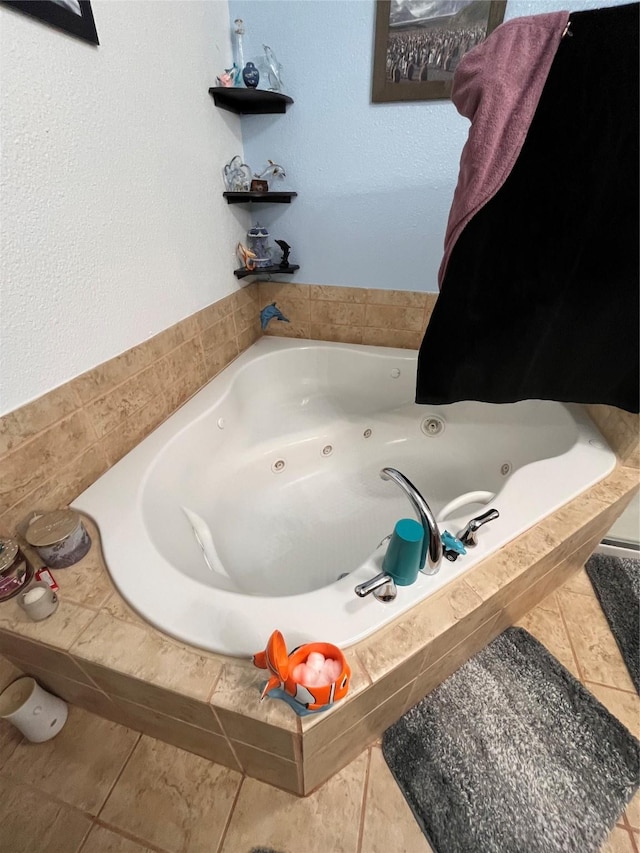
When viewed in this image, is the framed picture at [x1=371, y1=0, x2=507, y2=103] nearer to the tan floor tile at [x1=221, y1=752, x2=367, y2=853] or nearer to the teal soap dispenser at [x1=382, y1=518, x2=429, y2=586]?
the teal soap dispenser at [x1=382, y1=518, x2=429, y2=586]

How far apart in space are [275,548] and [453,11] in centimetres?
178

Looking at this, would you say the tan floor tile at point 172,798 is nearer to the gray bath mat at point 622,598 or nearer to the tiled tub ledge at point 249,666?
the tiled tub ledge at point 249,666

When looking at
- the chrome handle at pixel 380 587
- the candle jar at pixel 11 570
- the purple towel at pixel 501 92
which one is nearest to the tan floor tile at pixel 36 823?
the candle jar at pixel 11 570

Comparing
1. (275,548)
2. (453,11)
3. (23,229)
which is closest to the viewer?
(23,229)

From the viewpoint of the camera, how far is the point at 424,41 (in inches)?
44.0

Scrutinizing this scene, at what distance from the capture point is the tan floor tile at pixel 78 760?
33.7 inches

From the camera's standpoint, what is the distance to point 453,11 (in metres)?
1.08

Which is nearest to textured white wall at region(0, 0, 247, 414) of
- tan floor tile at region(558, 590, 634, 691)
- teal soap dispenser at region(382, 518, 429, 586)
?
teal soap dispenser at region(382, 518, 429, 586)

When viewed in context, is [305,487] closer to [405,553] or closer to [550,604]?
[405,553]

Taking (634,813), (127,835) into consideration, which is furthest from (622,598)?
(127,835)

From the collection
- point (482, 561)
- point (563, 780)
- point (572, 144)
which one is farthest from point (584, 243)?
point (563, 780)

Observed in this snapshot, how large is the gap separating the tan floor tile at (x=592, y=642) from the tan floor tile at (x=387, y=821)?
64cm

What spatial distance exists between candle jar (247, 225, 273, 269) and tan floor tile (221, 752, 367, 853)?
1672mm

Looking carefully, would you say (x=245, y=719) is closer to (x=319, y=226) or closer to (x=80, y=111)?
(x=80, y=111)
